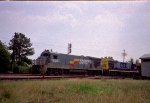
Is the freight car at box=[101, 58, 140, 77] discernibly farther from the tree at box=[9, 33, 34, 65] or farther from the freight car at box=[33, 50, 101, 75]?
the tree at box=[9, 33, 34, 65]

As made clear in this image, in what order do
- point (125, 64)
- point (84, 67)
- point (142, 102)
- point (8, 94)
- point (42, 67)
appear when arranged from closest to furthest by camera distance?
point (142, 102) < point (8, 94) < point (42, 67) < point (84, 67) < point (125, 64)

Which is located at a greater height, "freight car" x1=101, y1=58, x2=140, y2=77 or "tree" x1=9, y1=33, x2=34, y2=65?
"tree" x1=9, y1=33, x2=34, y2=65

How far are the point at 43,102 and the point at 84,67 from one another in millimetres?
25465

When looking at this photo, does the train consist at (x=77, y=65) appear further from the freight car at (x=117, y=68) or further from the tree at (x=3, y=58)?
the tree at (x=3, y=58)

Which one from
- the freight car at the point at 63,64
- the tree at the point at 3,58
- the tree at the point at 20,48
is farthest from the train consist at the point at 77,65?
the tree at the point at 20,48

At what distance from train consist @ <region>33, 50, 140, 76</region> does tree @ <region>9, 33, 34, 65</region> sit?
18233 mm

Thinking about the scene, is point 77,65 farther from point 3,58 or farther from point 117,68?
point 3,58

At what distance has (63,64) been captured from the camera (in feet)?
99.0

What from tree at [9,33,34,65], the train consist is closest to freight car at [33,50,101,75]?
the train consist

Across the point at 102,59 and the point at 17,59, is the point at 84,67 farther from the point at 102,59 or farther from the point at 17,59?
the point at 17,59

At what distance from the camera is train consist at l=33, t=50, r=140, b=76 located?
28641mm

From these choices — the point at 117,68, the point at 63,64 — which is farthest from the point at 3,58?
the point at 117,68

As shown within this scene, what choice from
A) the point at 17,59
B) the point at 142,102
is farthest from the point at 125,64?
the point at 142,102

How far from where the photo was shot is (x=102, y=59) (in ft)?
124
